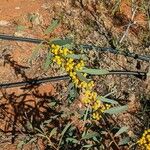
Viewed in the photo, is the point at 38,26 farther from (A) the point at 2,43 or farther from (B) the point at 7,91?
(B) the point at 7,91

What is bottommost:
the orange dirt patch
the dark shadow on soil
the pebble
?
the dark shadow on soil

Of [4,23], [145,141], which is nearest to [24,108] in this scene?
[4,23]

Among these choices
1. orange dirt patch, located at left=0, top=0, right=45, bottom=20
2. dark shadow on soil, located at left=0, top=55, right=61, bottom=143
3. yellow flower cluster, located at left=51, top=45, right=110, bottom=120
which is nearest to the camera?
yellow flower cluster, located at left=51, top=45, right=110, bottom=120

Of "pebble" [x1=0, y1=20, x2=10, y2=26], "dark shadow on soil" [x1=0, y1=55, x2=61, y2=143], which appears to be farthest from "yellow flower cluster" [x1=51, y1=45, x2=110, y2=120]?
"pebble" [x1=0, y1=20, x2=10, y2=26]

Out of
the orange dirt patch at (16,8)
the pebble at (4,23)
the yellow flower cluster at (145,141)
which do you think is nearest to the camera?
the yellow flower cluster at (145,141)

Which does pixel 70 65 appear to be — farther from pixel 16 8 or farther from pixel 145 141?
pixel 16 8

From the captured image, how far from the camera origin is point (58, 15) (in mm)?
5898

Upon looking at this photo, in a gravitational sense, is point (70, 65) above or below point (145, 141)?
above

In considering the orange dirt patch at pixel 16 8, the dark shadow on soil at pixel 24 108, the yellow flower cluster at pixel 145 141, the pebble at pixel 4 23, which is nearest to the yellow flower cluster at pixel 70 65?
the yellow flower cluster at pixel 145 141

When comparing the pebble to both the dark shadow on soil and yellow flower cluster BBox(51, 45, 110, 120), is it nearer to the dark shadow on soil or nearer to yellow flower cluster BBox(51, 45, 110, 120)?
the dark shadow on soil

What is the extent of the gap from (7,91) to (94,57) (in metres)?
1.19

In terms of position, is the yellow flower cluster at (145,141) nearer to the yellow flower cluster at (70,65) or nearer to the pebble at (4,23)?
the yellow flower cluster at (70,65)

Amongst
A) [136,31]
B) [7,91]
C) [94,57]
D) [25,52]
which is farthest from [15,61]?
[136,31]

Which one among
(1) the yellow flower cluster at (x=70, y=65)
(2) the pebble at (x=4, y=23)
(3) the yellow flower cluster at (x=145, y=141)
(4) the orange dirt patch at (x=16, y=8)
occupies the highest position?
(1) the yellow flower cluster at (x=70, y=65)
